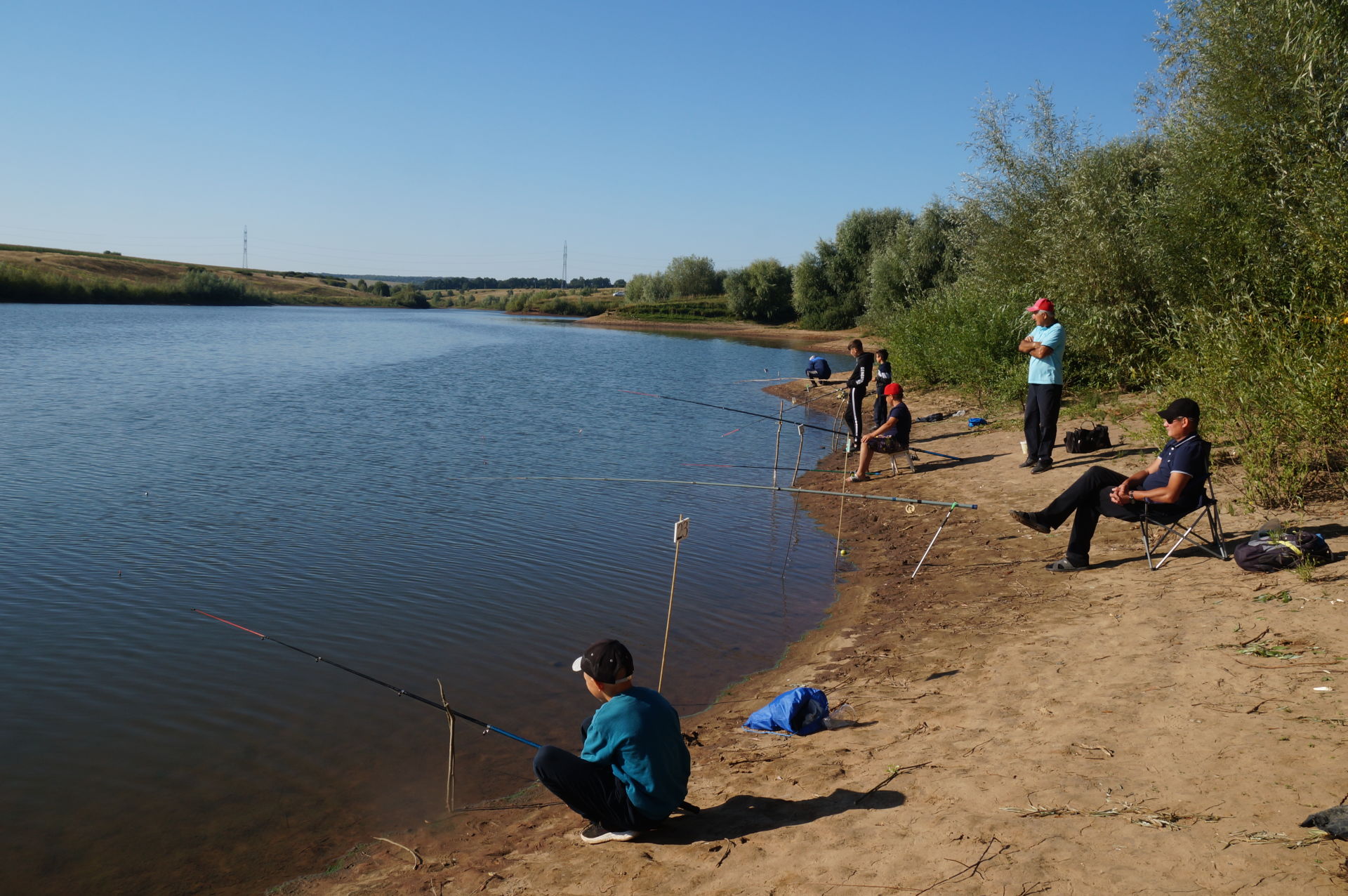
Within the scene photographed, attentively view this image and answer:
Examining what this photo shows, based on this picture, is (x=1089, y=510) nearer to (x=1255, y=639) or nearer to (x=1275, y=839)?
(x=1255, y=639)

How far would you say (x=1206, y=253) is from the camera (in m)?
14.2

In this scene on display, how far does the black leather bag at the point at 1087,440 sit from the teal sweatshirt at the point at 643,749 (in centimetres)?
986

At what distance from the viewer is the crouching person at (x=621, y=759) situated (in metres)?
4.26

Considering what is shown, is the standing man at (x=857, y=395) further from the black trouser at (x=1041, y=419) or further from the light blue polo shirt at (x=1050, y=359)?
the light blue polo shirt at (x=1050, y=359)

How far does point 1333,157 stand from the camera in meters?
11.6

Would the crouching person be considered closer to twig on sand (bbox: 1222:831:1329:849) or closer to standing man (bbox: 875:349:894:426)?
twig on sand (bbox: 1222:831:1329:849)

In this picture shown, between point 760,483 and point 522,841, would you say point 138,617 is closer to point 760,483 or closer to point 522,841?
point 522,841

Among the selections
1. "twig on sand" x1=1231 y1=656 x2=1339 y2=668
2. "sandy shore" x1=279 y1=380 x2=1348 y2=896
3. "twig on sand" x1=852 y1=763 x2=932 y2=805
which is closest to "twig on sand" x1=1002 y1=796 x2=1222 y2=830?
"sandy shore" x1=279 y1=380 x2=1348 y2=896

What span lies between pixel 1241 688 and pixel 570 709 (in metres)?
4.16

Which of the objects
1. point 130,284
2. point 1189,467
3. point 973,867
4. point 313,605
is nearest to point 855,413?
point 1189,467

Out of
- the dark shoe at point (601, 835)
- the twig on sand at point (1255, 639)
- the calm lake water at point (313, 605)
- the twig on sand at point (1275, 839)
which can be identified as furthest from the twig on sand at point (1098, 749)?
the calm lake water at point (313, 605)

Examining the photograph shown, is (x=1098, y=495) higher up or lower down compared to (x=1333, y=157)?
lower down

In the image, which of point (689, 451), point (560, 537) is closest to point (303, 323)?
point (689, 451)

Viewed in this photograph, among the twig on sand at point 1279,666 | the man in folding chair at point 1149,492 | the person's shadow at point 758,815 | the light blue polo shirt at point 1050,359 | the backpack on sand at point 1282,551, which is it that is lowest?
the person's shadow at point 758,815
